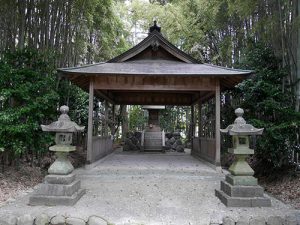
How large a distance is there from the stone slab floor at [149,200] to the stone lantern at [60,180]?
148mm

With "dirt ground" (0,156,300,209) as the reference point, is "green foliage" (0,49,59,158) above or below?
above

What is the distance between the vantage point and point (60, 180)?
16.5 ft

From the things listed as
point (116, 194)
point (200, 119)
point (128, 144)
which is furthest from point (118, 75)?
point (128, 144)

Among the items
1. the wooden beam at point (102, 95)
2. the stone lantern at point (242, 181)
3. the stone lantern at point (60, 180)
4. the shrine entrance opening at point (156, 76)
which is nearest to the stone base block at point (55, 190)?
the stone lantern at point (60, 180)

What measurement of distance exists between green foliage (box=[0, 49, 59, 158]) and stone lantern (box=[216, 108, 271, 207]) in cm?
436

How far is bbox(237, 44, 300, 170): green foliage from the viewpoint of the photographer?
22.0ft

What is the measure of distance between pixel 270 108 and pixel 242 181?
2.81m

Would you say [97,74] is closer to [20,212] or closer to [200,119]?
[20,212]

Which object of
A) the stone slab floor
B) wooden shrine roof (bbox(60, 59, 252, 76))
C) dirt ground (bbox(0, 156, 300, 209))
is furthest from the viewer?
wooden shrine roof (bbox(60, 59, 252, 76))

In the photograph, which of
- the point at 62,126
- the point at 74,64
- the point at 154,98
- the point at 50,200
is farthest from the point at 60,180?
the point at 154,98

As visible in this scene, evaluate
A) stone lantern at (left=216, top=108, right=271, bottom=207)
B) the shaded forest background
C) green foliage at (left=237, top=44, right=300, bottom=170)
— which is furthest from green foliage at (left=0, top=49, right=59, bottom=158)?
green foliage at (left=237, top=44, right=300, bottom=170)

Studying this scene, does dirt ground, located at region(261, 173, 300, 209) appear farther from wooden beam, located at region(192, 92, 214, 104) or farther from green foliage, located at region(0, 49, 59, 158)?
green foliage, located at region(0, 49, 59, 158)

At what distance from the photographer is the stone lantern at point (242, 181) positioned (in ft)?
16.1

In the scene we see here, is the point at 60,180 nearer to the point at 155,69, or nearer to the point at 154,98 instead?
the point at 155,69
